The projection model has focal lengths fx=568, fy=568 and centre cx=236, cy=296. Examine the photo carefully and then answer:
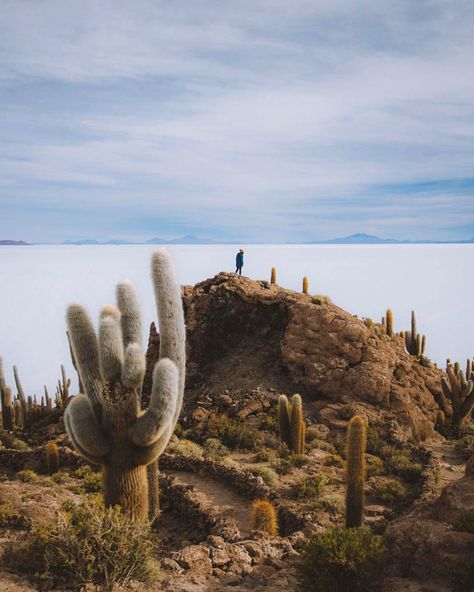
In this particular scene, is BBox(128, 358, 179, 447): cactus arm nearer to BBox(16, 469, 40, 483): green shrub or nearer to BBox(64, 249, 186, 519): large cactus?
BBox(64, 249, 186, 519): large cactus

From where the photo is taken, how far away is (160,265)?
387 inches

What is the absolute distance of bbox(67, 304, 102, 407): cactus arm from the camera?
9305mm

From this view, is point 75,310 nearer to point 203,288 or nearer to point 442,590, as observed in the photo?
point 442,590

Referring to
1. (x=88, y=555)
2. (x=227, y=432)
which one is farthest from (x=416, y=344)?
(x=88, y=555)

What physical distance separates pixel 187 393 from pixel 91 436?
13.2m

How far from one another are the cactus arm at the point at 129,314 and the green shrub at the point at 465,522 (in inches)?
223

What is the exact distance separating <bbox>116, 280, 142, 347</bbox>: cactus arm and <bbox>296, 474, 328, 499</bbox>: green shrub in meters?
A: 6.18

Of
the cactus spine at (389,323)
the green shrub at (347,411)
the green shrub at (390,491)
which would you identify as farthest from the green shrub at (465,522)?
the cactus spine at (389,323)

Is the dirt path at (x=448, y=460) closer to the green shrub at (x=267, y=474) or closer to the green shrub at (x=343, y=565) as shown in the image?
the green shrub at (x=267, y=474)

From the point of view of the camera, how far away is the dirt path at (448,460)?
14922 millimetres

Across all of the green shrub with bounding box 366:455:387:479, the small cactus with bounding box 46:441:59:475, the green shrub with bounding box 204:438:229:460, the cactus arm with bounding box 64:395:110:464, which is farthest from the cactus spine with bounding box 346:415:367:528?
the small cactus with bounding box 46:441:59:475

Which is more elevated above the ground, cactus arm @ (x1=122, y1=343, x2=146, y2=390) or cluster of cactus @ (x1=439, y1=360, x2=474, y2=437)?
cactus arm @ (x1=122, y1=343, x2=146, y2=390)

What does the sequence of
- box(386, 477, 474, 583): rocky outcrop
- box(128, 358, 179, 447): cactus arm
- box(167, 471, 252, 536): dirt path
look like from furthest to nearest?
box(167, 471, 252, 536): dirt path < box(128, 358, 179, 447): cactus arm < box(386, 477, 474, 583): rocky outcrop

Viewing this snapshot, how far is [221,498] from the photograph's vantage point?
45.1 ft
